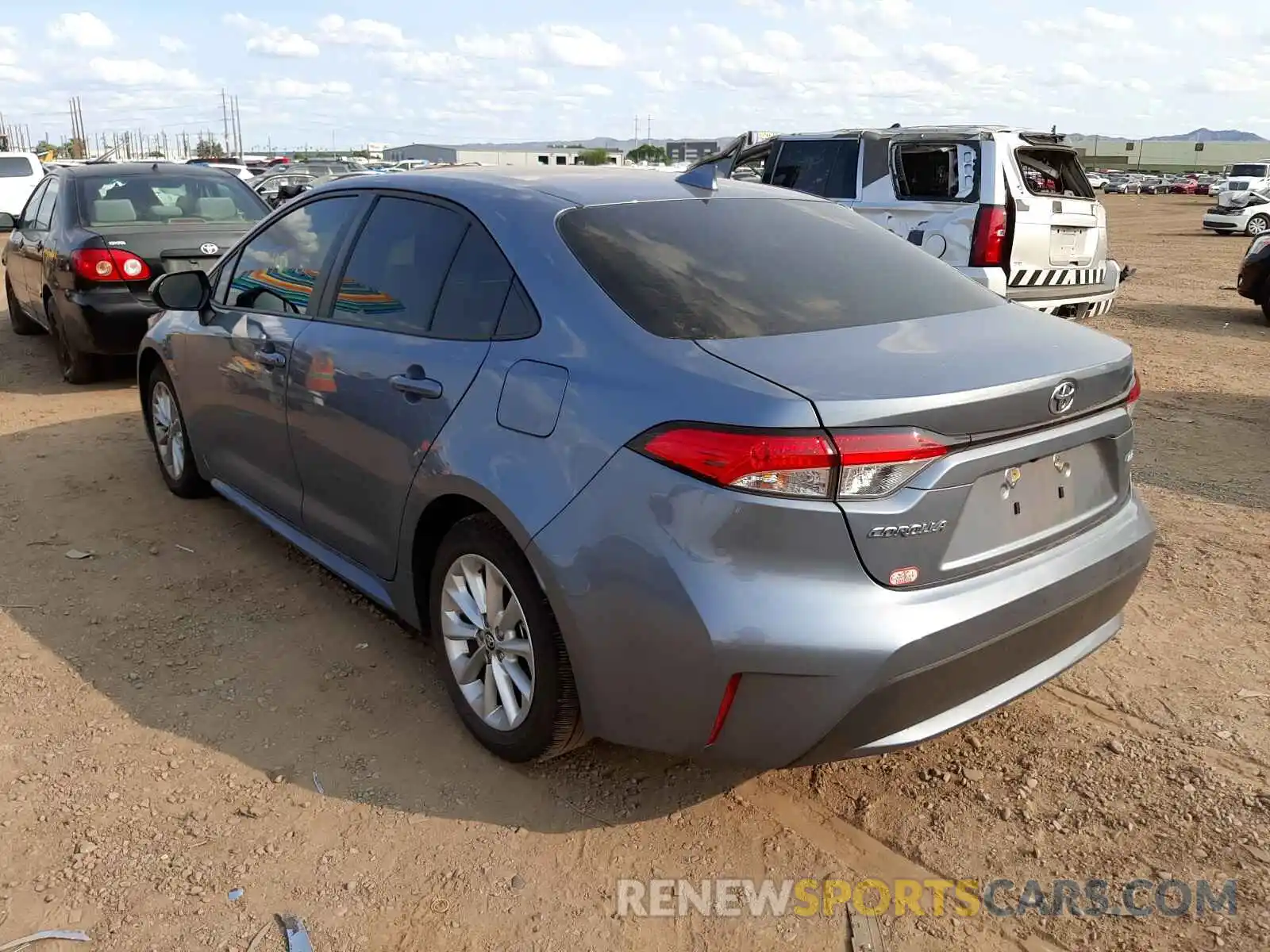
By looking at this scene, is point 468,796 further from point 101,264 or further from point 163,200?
point 163,200

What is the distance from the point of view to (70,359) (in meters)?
7.68

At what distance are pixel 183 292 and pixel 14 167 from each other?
1944cm

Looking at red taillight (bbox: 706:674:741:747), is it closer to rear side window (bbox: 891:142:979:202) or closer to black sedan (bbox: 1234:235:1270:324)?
rear side window (bbox: 891:142:979:202)

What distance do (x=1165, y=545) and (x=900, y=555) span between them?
291 cm

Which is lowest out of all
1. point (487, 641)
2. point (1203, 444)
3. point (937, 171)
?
point (1203, 444)

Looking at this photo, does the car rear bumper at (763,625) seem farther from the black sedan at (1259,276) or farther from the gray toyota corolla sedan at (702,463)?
the black sedan at (1259,276)

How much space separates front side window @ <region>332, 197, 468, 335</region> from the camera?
318cm

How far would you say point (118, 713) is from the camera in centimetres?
329

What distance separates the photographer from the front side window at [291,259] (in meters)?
3.75

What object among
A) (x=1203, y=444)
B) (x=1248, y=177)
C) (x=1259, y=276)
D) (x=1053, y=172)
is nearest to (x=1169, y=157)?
(x=1248, y=177)

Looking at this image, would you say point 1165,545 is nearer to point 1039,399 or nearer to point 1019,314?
point 1019,314

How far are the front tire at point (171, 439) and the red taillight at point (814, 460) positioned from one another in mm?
3462

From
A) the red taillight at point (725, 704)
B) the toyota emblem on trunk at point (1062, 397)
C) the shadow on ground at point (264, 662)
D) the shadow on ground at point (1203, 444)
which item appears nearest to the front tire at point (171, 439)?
the shadow on ground at point (264, 662)

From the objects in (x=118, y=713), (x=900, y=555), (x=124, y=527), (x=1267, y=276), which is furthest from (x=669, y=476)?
(x=1267, y=276)
